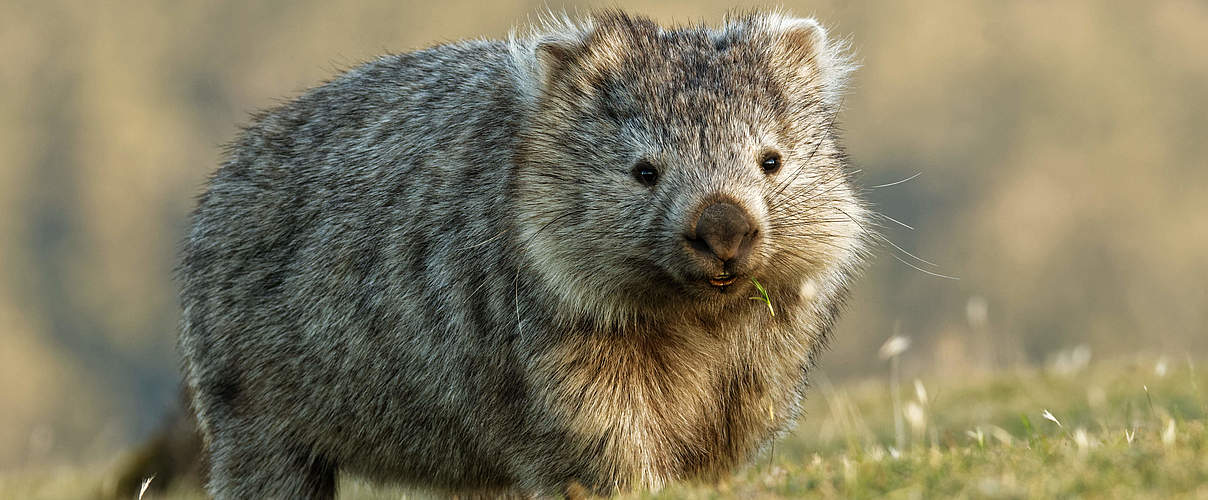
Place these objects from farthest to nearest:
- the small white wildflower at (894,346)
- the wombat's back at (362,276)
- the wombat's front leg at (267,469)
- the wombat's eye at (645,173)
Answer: the wombat's front leg at (267,469) < the small white wildflower at (894,346) < the wombat's back at (362,276) < the wombat's eye at (645,173)

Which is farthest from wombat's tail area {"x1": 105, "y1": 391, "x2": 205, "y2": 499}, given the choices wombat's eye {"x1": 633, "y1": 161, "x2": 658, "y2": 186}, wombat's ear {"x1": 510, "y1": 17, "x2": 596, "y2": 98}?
wombat's eye {"x1": 633, "y1": 161, "x2": 658, "y2": 186}

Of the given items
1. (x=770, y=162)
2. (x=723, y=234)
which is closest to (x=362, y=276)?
(x=770, y=162)

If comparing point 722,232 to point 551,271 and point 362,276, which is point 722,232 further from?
point 362,276

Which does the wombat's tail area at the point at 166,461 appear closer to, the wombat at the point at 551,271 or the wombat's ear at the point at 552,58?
the wombat at the point at 551,271

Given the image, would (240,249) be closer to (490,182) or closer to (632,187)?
(490,182)

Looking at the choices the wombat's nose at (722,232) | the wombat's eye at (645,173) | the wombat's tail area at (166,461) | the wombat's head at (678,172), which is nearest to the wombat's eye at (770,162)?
the wombat's head at (678,172)

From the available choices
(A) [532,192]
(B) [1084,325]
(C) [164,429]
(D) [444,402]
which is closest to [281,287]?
(D) [444,402]
